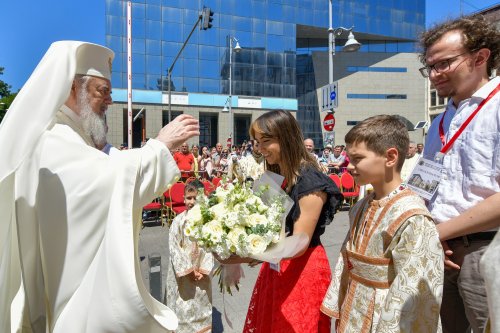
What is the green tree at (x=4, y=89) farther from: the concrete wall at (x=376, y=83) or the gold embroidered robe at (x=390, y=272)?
the gold embroidered robe at (x=390, y=272)

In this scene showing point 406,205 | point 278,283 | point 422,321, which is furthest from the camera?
point 278,283

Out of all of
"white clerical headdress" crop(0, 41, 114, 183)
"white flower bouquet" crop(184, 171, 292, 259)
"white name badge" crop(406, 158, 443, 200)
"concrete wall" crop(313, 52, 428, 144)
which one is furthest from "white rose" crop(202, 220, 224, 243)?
"concrete wall" crop(313, 52, 428, 144)

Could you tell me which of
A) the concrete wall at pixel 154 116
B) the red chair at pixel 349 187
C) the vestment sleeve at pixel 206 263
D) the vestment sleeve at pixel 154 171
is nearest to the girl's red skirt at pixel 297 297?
the vestment sleeve at pixel 154 171

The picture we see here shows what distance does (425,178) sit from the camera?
197 cm

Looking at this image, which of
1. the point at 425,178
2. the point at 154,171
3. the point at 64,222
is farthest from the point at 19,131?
the point at 425,178

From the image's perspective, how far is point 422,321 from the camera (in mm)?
1694

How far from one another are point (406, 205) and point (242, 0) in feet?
134

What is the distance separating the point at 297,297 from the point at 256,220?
604 millimetres

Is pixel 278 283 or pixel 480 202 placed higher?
pixel 480 202

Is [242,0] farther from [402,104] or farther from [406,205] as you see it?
[406,205]

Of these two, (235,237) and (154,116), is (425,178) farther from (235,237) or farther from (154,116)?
(154,116)

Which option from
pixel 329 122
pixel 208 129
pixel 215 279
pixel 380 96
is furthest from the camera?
pixel 380 96

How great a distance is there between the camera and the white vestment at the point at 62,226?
1.65m

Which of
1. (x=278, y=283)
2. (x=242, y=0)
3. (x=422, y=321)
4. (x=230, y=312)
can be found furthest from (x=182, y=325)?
(x=242, y=0)
